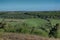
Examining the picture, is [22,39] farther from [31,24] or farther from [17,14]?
[17,14]

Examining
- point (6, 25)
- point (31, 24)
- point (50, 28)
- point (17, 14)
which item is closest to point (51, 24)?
point (50, 28)

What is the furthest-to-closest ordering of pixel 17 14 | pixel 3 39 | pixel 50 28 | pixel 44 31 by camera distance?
pixel 17 14 → pixel 50 28 → pixel 44 31 → pixel 3 39

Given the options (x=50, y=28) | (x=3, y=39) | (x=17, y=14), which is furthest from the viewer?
(x=17, y=14)

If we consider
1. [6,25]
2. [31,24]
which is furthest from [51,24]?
[6,25]

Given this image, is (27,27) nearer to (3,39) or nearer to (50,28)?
(50,28)

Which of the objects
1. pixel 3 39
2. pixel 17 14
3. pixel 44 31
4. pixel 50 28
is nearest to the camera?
pixel 3 39

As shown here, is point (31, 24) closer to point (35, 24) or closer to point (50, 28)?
point (35, 24)

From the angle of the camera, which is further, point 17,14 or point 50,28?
point 17,14

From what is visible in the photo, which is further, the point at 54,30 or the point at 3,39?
the point at 54,30
